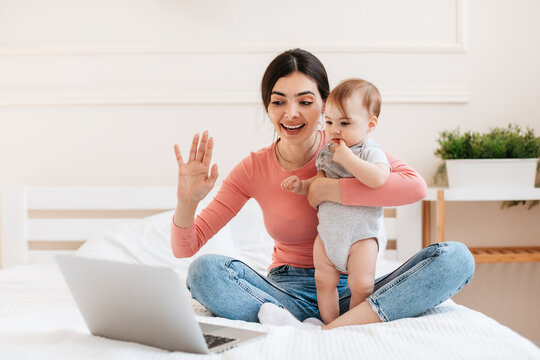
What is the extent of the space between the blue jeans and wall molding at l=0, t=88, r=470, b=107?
1080mm

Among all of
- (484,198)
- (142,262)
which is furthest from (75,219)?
(484,198)

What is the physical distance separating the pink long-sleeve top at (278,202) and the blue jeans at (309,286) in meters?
0.07

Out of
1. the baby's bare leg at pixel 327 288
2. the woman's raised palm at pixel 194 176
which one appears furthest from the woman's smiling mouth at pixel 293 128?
the baby's bare leg at pixel 327 288

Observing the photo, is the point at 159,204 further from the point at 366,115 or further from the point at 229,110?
the point at 366,115

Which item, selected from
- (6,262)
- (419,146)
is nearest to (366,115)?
(419,146)

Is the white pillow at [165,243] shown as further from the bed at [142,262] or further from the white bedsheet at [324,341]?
the white bedsheet at [324,341]

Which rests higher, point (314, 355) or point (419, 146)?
point (419, 146)

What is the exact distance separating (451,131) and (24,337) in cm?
187

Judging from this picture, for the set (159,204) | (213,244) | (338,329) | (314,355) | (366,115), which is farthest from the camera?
(159,204)

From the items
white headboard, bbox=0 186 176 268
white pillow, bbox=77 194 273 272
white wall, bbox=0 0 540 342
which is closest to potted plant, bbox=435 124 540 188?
white wall, bbox=0 0 540 342

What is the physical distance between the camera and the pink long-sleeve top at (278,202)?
1.32 metres

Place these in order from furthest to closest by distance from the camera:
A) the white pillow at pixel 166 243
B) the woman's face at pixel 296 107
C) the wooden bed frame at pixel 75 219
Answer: the wooden bed frame at pixel 75 219, the white pillow at pixel 166 243, the woman's face at pixel 296 107

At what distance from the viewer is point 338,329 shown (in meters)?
1.15

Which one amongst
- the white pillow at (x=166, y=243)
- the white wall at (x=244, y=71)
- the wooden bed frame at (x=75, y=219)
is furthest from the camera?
the white wall at (x=244, y=71)
